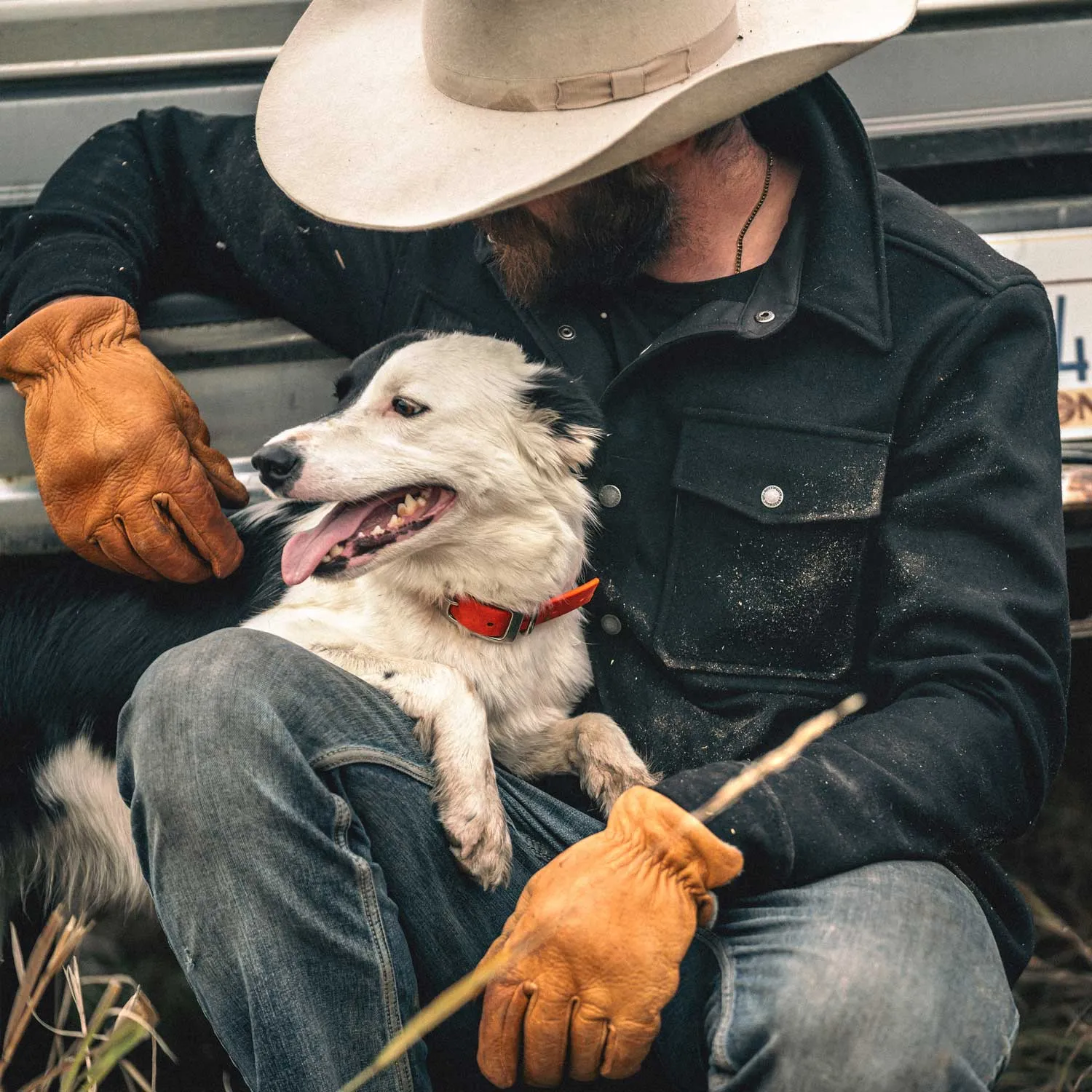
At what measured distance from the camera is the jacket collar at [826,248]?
196 centimetres

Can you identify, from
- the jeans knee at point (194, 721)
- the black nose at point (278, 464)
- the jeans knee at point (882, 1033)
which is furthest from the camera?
the black nose at point (278, 464)

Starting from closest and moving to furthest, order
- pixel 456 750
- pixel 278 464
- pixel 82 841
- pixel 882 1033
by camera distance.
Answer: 1. pixel 882 1033
2. pixel 456 750
3. pixel 278 464
4. pixel 82 841

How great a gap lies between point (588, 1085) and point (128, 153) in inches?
69.8

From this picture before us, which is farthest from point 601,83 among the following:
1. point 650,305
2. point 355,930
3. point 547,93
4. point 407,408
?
point 355,930

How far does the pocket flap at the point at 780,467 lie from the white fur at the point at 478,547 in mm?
191

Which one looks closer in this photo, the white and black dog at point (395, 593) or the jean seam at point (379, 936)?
the jean seam at point (379, 936)

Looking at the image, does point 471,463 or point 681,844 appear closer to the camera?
point 681,844

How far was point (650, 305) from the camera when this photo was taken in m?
2.12

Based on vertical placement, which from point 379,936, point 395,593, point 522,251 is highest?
point 522,251

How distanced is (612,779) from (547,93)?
3.34 feet

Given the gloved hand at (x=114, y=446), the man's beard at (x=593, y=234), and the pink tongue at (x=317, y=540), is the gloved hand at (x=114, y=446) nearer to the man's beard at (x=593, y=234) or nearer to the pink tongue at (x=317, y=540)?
the pink tongue at (x=317, y=540)

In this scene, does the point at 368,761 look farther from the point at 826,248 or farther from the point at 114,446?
the point at 826,248

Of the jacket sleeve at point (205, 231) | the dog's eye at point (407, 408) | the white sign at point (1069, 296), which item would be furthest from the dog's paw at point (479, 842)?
the white sign at point (1069, 296)

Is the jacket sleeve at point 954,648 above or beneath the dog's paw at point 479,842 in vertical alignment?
above
